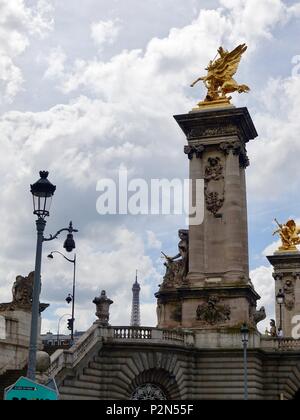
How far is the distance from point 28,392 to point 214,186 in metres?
37.6

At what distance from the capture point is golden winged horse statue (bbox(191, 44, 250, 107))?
5012 centimetres

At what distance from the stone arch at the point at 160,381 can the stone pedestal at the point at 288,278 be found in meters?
37.7

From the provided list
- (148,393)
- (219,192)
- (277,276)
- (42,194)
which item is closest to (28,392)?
(42,194)

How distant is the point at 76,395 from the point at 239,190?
18.9 m

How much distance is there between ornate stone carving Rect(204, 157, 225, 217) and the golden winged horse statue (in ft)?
13.9

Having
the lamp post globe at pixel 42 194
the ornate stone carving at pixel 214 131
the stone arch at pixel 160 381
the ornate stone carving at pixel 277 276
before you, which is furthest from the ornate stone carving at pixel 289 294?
the lamp post globe at pixel 42 194

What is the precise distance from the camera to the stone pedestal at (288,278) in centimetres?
7644

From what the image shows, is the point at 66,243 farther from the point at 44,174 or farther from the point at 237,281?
the point at 237,281

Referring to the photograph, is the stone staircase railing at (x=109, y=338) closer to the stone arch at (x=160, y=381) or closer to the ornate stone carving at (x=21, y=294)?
the stone arch at (x=160, y=381)

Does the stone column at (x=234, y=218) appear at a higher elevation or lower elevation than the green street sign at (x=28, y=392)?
higher

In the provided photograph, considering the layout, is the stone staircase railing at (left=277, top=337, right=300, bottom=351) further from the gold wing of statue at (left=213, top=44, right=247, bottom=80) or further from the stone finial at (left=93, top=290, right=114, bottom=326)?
the gold wing of statue at (left=213, top=44, right=247, bottom=80)

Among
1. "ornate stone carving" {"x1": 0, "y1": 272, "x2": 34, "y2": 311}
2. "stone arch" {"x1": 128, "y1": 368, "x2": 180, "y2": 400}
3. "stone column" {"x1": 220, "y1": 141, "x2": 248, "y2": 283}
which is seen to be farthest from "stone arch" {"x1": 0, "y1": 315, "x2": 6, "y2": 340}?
"stone column" {"x1": 220, "y1": 141, "x2": 248, "y2": 283}

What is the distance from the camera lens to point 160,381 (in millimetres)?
40438
